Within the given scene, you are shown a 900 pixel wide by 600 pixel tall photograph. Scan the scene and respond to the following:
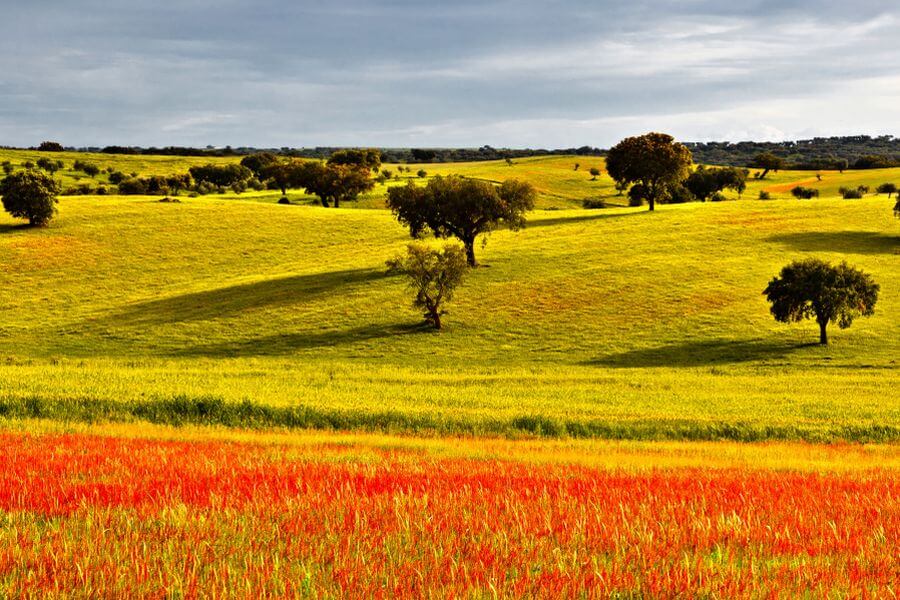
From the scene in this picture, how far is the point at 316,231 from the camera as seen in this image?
316 ft

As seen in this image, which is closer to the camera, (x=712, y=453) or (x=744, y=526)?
(x=744, y=526)

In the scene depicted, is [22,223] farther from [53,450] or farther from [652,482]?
[652,482]

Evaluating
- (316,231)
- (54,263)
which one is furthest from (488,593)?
(316,231)

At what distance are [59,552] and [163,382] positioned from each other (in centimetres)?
2509

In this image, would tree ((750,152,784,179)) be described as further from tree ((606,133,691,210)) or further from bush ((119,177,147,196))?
bush ((119,177,147,196))

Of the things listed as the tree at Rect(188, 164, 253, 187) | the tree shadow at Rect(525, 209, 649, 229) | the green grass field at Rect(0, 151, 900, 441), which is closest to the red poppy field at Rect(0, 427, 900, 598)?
the green grass field at Rect(0, 151, 900, 441)

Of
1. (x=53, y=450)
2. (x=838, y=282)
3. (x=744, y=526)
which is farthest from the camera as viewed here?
(x=838, y=282)

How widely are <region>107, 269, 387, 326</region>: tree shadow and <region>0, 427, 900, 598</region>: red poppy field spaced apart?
50.8 m

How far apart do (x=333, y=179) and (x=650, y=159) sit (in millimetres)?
48229

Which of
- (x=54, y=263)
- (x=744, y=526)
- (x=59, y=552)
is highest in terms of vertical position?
(x=59, y=552)

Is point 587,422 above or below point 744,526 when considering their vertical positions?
below

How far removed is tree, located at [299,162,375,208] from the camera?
119750 mm

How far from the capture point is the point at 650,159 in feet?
324

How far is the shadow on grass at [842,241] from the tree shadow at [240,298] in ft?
142
